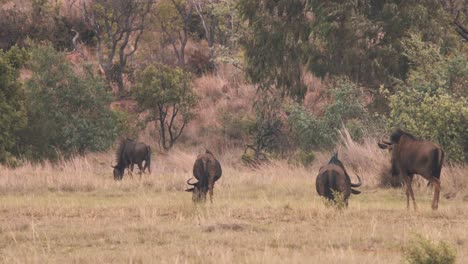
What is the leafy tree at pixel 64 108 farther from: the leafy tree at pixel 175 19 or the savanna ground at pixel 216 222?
the leafy tree at pixel 175 19

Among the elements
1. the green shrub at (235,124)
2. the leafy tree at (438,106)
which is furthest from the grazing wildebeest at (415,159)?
the green shrub at (235,124)

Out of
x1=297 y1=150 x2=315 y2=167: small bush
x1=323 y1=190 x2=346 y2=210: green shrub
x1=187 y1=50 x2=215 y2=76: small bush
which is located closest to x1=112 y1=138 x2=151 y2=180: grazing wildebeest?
x1=297 y1=150 x2=315 y2=167: small bush

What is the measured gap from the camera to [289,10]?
→ 31922mm

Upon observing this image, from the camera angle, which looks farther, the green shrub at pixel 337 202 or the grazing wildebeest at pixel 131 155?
the grazing wildebeest at pixel 131 155

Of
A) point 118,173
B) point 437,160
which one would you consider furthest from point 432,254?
point 118,173

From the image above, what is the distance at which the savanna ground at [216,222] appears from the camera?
1037cm

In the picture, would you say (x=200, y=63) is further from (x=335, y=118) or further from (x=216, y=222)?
(x=216, y=222)

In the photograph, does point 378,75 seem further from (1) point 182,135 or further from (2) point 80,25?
(2) point 80,25

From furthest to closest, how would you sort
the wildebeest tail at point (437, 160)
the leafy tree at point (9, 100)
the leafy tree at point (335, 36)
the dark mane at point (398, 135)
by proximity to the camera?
the leafy tree at point (335, 36) → the leafy tree at point (9, 100) → the dark mane at point (398, 135) → the wildebeest tail at point (437, 160)

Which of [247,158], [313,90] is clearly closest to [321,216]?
[247,158]

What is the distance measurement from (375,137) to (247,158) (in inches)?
345

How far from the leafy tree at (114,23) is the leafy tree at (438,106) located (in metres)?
24.8

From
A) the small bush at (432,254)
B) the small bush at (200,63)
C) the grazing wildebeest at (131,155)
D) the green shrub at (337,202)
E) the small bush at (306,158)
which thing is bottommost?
the small bush at (200,63)

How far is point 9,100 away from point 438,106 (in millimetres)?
13470
